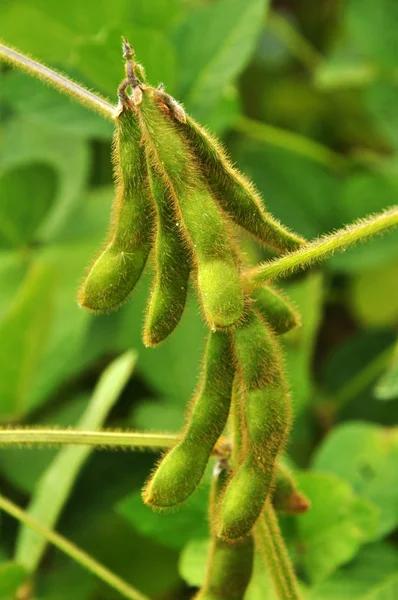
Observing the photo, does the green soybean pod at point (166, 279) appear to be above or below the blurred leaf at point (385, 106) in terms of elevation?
below

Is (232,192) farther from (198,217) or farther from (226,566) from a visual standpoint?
(226,566)

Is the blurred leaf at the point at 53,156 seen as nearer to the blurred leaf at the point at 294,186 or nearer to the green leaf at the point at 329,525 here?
the blurred leaf at the point at 294,186

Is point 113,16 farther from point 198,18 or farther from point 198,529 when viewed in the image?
point 198,529

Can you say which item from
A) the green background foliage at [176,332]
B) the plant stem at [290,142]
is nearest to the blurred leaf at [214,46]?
the green background foliage at [176,332]

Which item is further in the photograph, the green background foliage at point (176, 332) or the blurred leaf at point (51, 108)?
the blurred leaf at point (51, 108)

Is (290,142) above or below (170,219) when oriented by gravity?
above

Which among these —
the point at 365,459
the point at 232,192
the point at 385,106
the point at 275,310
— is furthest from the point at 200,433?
the point at 385,106
